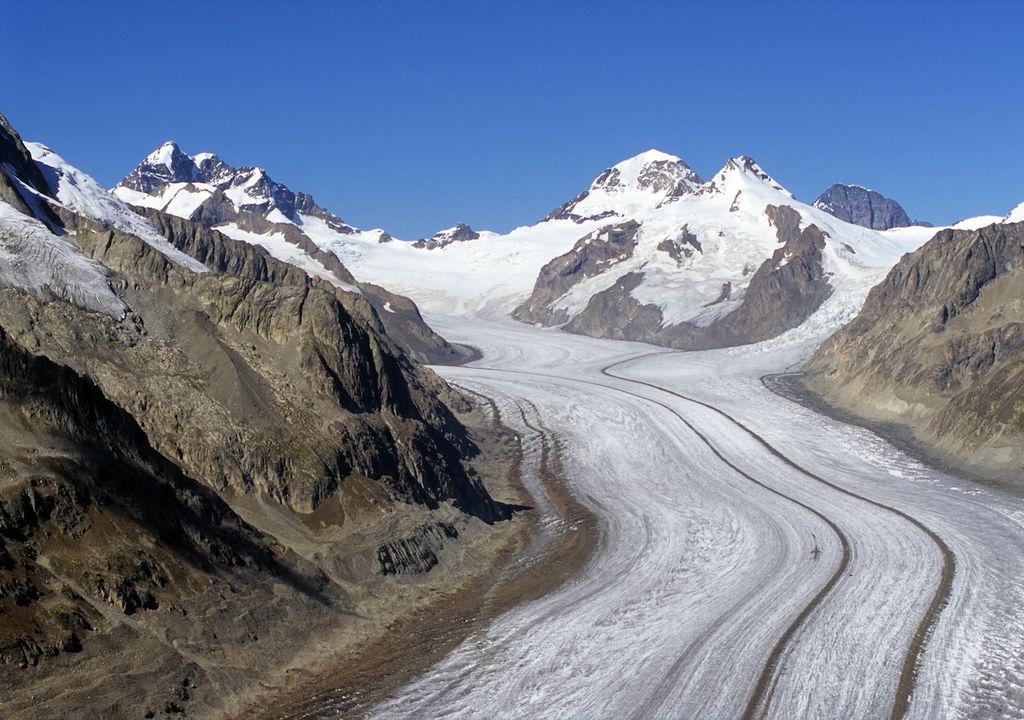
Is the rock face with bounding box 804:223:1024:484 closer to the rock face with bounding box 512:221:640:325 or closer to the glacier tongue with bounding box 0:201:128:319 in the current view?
the glacier tongue with bounding box 0:201:128:319

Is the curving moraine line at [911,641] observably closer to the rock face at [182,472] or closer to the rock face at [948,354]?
the rock face at [182,472]

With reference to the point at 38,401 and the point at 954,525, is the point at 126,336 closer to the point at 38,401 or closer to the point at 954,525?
the point at 38,401

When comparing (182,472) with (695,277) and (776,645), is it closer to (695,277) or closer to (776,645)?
(776,645)

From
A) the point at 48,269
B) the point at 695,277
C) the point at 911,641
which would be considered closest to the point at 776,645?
the point at 911,641

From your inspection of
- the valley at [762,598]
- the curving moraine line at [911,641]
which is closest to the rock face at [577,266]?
the valley at [762,598]

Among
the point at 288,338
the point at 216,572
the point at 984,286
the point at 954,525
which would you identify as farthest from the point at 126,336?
the point at 984,286

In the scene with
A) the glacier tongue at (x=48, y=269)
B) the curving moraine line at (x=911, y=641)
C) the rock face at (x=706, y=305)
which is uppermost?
the rock face at (x=706, y=305)
